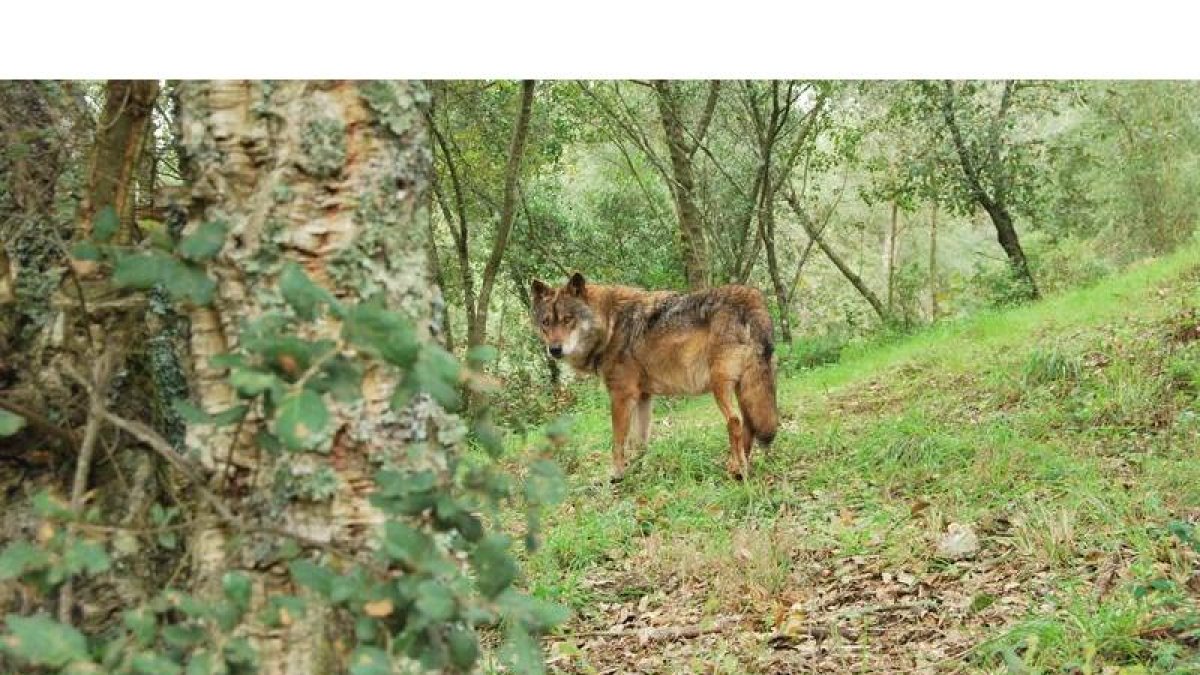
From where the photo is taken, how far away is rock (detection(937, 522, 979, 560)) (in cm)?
501

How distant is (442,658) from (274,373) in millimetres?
527

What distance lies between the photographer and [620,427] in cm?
800

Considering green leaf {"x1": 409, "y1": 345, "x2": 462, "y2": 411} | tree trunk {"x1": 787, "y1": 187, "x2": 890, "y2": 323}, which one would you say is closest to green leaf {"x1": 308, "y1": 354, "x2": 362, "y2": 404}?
green leaf {"x1": 409, "y1": 345, "x2": 462, "y2": 411}

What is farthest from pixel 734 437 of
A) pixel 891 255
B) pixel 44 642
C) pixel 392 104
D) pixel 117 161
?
pixel 891 255

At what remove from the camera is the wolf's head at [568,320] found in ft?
26.2

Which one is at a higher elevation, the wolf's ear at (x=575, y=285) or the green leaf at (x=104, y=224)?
the green leaf at (x=104, y=224)

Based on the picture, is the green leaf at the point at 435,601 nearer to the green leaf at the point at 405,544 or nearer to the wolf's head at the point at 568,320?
the green leaf at the point at 405,544

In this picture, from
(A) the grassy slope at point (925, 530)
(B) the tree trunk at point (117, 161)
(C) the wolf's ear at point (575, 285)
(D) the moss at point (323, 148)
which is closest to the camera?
(D) the moss at point (323, 148)

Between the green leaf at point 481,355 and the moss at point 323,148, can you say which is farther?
the moss at point 323,148

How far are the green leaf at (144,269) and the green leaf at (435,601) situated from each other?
652 millimetres

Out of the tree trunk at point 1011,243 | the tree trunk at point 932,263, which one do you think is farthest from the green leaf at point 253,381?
the tree trunk at point 932,263

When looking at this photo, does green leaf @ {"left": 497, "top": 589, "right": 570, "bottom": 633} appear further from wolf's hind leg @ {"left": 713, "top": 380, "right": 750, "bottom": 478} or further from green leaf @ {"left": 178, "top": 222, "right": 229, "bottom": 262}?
wolf's hind leg @ {"left": 713, "top": 380, "right": 750, "bottom": 478}

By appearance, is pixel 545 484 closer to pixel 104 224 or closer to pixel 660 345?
pixel 104 224

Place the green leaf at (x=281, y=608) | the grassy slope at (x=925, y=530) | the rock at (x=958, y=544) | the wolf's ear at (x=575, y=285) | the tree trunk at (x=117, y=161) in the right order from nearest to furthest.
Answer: the green leaf at (x=281, y=608) → the tree trunk at (x=117, y=161) → the grassy slope at (x=925, y=530) → the rock at (x=958, y=544) → the wolf's ear at (x=575, y=285)
